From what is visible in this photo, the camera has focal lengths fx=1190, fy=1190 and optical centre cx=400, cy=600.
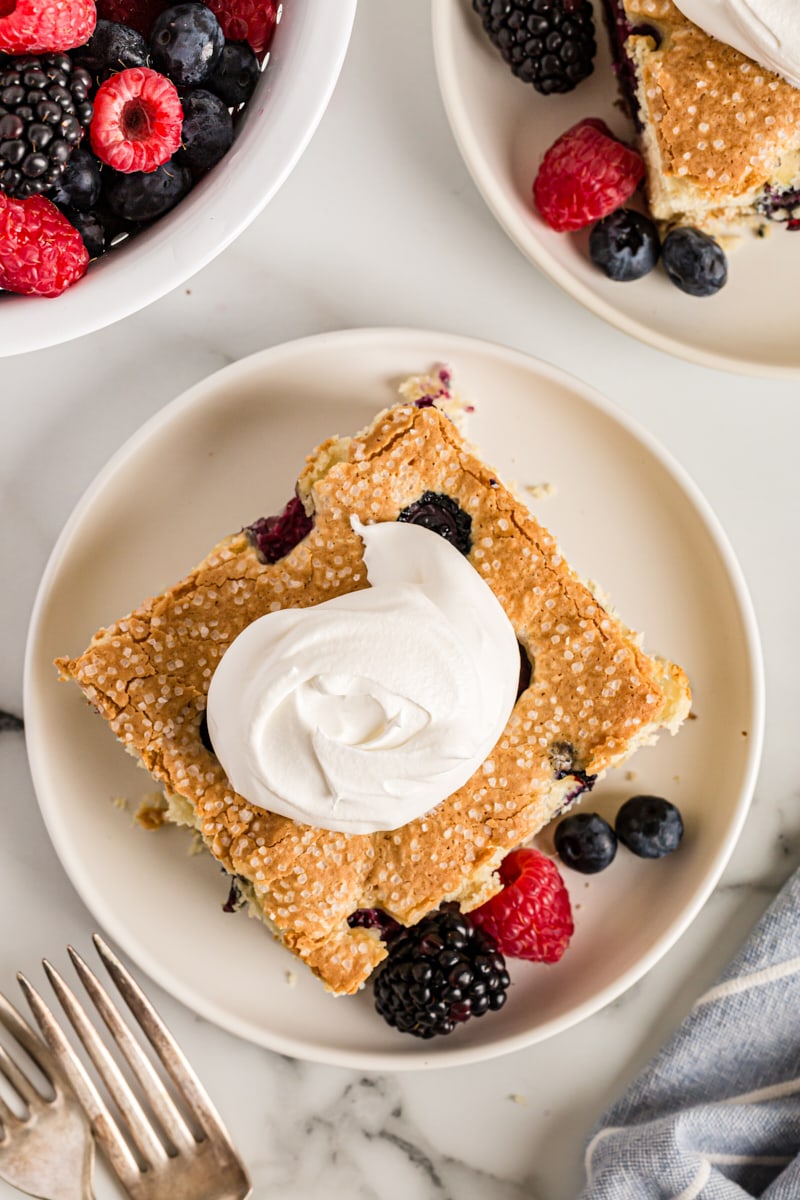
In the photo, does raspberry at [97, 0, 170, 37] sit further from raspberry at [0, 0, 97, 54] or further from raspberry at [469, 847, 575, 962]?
raspberry at [469, 847, 575, 962]

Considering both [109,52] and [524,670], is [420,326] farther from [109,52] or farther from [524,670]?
[109,52]

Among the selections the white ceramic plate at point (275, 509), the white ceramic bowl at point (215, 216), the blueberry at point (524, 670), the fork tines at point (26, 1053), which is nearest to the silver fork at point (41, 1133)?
the fork tines at point (26, 1053)

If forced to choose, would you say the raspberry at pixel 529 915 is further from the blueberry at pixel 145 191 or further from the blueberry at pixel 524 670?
the blueberry at pixel 145 191

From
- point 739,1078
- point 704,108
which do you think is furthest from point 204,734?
point 704,108

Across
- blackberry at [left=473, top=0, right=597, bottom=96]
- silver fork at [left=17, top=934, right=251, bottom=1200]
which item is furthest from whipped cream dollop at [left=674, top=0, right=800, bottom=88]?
silver fork at [left=17, top=934, right=251, bottom=1200]

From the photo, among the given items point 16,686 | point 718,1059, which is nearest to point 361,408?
point 16,686

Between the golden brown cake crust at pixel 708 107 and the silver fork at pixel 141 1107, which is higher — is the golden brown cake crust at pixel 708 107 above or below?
above

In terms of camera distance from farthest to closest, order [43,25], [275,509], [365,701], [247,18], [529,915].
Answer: [275,509] → [529,915] → [365,701] → [247,18] → [43,25]
